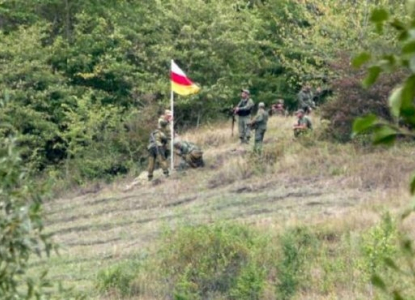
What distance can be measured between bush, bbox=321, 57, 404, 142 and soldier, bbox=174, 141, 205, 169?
3.40 m

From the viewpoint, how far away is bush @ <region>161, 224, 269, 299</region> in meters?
22.8

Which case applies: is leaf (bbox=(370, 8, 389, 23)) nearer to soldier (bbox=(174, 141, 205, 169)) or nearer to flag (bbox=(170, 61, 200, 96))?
soldier (bbox=(174, 141, 205, 169))

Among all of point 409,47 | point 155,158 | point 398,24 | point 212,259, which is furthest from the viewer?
point 155,158

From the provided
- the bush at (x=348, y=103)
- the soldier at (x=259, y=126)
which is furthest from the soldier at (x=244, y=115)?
the bush at (x=348, y=103)

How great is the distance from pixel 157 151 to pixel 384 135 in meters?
33.7

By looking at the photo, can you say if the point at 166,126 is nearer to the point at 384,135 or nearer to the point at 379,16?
the point at 384,135

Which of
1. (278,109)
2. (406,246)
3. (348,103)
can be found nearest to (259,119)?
(348,103)

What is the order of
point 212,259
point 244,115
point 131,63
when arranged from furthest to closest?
point 131,63, point 244,115, point 212,259

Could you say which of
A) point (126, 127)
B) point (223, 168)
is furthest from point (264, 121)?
point (126, 127)

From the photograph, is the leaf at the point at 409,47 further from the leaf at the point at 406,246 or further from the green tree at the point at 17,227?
the green tree at the point at 17,227

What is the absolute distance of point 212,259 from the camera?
23.5 metres

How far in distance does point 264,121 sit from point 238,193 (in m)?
3.71

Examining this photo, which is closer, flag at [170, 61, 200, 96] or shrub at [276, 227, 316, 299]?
shrub at [276, 227, 316, 299]

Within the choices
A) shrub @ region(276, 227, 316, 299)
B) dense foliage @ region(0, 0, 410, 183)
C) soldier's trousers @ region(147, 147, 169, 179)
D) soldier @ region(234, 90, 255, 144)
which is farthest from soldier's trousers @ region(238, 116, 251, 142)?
shrub @ region(276, 227, 316, 299)
